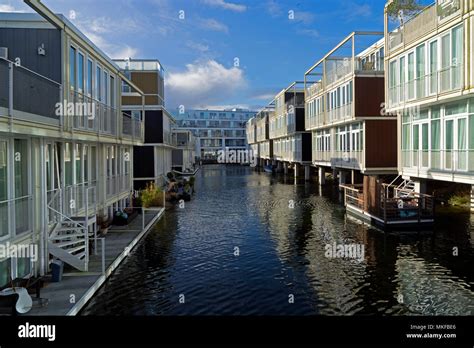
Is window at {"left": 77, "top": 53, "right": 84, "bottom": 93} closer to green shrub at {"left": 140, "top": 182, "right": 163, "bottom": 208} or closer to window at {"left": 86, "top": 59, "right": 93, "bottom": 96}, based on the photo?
window at {"left": 86, "top": 59, "right": 93, "bottom": 96}

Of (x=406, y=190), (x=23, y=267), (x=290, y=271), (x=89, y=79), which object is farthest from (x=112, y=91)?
(x=406, y=190)

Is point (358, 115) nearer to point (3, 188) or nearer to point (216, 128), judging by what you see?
point (3, 188)

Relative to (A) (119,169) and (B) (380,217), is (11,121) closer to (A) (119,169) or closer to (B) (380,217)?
(A) (119,169)

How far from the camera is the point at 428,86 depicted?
19.4 meters

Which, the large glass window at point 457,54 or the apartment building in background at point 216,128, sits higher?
the apartment building in background at point 216,128

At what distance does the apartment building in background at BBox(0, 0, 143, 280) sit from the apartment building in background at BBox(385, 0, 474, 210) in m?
13.4

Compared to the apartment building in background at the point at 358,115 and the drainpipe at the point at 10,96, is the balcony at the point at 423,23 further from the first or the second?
the drainpipe at the point at 10,96

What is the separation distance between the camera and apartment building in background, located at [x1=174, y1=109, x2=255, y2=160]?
413 feet

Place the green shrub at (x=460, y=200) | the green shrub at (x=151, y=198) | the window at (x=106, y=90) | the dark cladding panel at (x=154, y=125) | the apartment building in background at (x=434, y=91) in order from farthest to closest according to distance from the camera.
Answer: the dark cladding panel at (x=154, y=125)
the green shrub at (x=151, y=198)
the green shrub at (x=460, y=200)
the window at (x=106, y=90)
the apartment building in background at (x=434, y=91)

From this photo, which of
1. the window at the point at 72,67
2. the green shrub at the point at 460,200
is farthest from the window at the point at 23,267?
the green shrub at the point at 460,200

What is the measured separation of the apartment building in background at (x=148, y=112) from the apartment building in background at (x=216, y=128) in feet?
277

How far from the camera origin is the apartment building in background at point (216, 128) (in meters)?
126

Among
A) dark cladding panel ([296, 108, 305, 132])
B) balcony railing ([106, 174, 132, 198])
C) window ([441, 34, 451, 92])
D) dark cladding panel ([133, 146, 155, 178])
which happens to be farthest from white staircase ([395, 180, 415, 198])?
dark cladding panel ([296, 108, 305, 132])

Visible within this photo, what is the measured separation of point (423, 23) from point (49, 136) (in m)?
16.6
